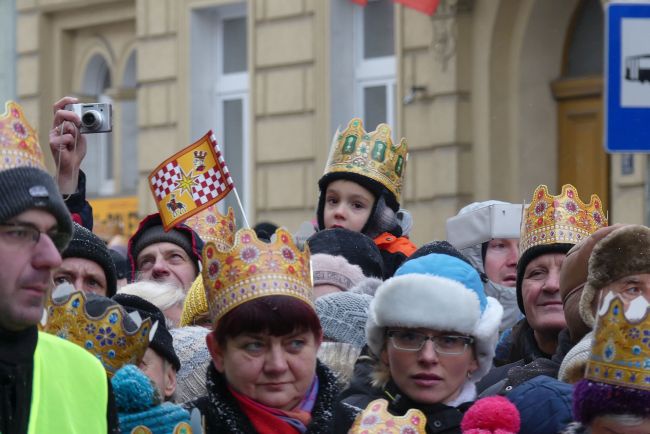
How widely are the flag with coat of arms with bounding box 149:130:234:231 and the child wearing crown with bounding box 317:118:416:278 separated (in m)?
0.47

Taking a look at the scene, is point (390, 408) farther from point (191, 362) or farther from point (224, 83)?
point (224, 83)

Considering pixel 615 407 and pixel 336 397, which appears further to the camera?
pixel 336 397

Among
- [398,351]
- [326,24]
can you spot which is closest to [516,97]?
[326,24]

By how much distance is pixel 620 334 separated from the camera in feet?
14.8

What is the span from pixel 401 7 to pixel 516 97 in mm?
1435

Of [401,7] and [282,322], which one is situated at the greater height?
[401,7]

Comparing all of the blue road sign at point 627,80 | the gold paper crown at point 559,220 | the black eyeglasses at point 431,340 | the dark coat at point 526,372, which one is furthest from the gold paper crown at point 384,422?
the blue road sign at point 627,80

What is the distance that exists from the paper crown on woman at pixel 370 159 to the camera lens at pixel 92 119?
1.51 m

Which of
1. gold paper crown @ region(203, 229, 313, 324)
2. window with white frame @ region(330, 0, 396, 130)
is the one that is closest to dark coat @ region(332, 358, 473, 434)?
gold paper crown @ region(203, 229, 313, 324)

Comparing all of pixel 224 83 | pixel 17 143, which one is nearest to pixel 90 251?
pixel 17 143

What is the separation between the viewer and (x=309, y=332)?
501 cm

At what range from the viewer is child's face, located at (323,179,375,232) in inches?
296

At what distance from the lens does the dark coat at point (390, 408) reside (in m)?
5.05

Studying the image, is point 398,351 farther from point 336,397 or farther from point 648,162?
point 648,162
